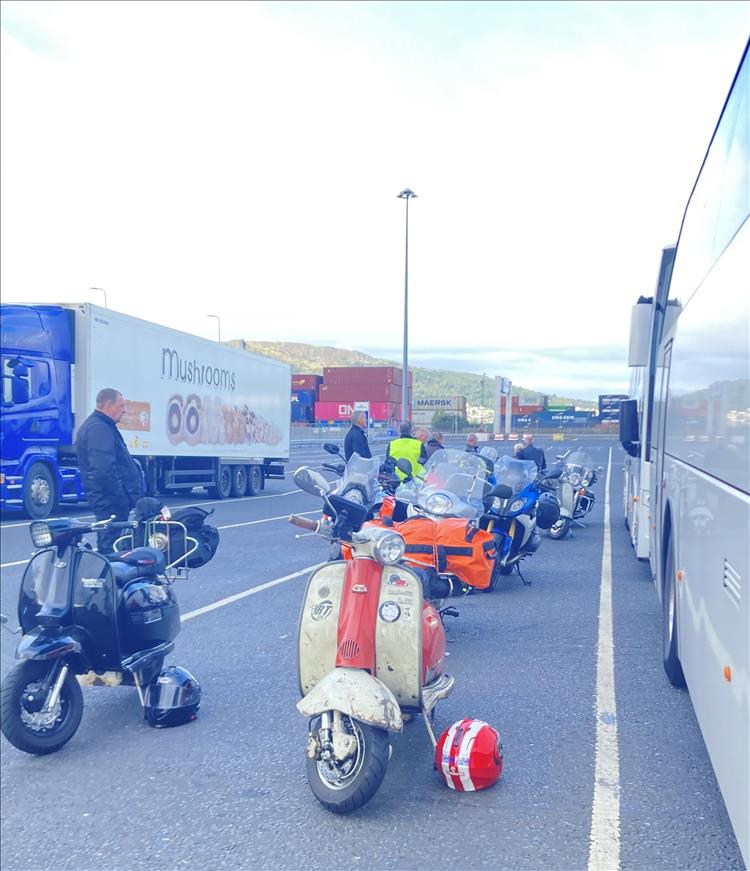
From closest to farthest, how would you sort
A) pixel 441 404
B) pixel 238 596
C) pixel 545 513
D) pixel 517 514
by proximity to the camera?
pixel 517 514, pixel 238 596, pixel 545 513, pixel 441 404

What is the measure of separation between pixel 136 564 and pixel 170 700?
0.78 metres

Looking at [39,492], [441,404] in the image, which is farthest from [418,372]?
[39,492]

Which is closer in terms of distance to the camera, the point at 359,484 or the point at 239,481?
the point at 359,484

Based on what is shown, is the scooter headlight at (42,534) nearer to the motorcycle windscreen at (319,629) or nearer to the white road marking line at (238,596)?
the motorcycle windscreen at (319,629)

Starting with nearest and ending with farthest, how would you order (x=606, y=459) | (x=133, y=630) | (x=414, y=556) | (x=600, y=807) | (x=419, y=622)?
1. (x=600, y=807)
2. (x=419, y=622)
3. (x=133, y=630)
4. (x=414, y=556)
5. (x=606, y=459)

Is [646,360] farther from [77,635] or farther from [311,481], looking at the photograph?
[77,635]

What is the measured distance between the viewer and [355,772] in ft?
12.0

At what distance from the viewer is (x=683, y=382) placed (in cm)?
518

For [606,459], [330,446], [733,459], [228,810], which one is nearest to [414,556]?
[330,446]

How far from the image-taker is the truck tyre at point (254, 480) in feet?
76.9

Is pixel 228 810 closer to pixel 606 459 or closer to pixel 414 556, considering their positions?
pixel 414 556

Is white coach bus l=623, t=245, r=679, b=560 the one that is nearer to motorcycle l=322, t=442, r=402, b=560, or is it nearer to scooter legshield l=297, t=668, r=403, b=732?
motorcycle l=322, t=442, r=402, b=560

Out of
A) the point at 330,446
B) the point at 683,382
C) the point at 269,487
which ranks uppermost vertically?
the point at 683,382

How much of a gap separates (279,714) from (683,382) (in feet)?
9.94
